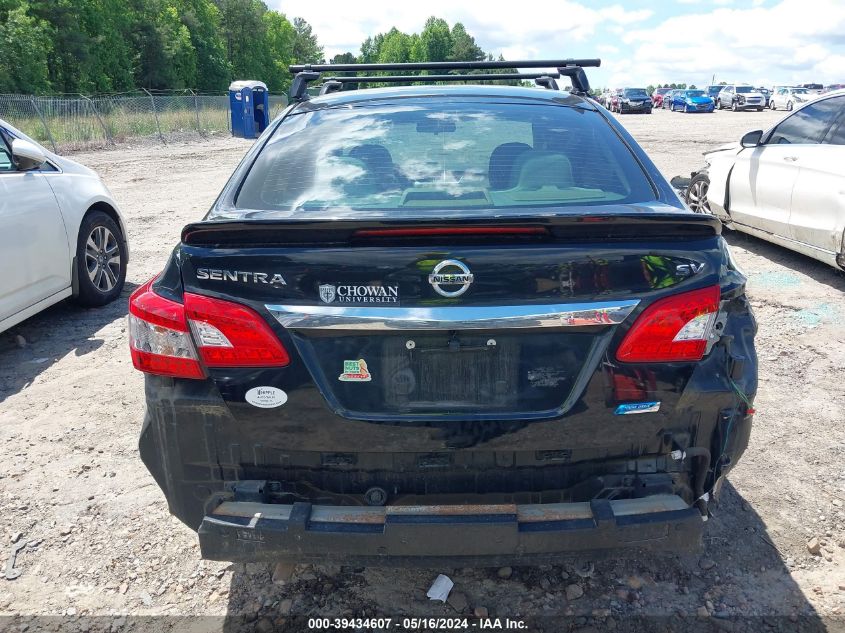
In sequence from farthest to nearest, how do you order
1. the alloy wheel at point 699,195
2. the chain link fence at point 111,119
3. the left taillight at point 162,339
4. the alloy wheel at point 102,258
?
the chain link fence at point 111,119 → the alloy wheel at point 699,195 → the alloy wheel at point 102,258 → the left taillight at point 162,339

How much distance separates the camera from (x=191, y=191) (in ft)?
44.2

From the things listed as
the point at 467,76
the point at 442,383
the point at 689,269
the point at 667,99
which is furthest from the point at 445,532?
the point at 667,99

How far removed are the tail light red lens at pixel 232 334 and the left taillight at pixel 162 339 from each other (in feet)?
0.16

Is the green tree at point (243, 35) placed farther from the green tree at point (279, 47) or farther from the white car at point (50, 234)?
the white car at point (50, 234)

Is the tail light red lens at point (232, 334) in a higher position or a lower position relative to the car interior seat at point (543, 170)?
lower

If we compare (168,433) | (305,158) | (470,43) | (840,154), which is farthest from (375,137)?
(470,43)

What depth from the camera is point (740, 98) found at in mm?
52531

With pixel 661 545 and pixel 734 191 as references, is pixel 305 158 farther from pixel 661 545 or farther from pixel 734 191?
pixel 734 191

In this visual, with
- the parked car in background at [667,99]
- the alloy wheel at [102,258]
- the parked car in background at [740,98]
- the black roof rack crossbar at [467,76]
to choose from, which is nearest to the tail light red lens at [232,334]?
the black roof rack crossbar at [467,76]

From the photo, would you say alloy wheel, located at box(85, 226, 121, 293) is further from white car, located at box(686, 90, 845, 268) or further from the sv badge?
white car, located at box(686, 90, 845, 268)

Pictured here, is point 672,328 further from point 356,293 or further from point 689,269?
point 356,293

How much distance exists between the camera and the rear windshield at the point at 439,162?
8.36ft

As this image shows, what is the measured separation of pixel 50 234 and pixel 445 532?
177 inches

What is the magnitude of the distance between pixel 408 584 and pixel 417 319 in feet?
4.16
